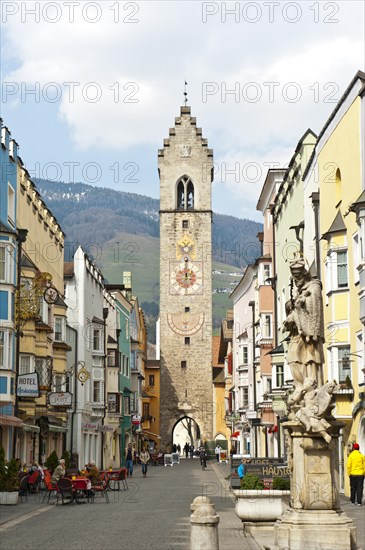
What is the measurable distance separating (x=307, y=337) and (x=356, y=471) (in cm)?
1297

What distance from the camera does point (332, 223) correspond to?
34.4 metres

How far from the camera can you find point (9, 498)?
30.2m

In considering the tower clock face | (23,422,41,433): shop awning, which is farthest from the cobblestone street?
the tower clock face

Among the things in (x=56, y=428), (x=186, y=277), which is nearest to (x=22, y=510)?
(x=56, y=428)

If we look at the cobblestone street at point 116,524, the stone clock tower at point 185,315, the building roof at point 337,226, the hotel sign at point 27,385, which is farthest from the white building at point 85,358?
the stone clock tower at point 185,315

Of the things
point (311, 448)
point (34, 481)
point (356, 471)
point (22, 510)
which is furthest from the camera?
point (34, 481)

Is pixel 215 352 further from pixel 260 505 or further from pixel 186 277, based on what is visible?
pixel 260 505

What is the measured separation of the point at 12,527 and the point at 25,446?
74.4 feet

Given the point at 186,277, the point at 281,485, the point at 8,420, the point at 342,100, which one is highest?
the point at 186,277

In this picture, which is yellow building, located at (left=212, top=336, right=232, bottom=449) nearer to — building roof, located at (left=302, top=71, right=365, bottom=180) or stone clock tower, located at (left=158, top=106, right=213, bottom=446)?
stone clock tower, located at (left=158, top=106, right=213, bottom=446)

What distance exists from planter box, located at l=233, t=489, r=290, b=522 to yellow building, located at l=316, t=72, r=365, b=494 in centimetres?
1061

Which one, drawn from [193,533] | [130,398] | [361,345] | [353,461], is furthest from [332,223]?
[130,398]

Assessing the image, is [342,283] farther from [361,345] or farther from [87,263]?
[87,263]

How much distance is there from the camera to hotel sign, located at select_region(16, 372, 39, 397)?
39562 mm
